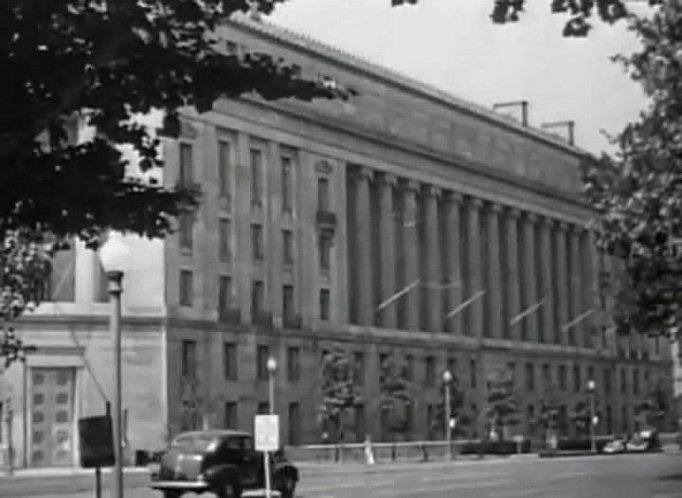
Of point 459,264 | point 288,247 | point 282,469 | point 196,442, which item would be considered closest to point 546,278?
point 459,264

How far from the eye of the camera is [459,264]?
346 ft

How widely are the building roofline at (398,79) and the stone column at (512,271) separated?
677 cm

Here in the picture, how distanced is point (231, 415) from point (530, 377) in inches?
1647

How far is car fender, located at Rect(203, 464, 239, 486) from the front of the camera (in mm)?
33500

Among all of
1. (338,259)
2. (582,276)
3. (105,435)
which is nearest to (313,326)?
(338,259)

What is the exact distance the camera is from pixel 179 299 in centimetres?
Result: 7612

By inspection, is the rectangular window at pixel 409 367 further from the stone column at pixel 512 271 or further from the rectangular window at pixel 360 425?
the stone column at pixel 512 271

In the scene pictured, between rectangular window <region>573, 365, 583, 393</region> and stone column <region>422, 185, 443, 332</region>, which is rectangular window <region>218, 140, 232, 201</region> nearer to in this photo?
stone column <region>422, 185, 443, 332</region>

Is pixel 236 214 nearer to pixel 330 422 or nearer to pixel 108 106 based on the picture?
pixel 330 422

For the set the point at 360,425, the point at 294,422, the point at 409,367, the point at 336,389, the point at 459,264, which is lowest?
the point at 360,425

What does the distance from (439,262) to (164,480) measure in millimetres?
69304

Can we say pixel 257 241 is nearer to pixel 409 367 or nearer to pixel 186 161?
pixel 186 161

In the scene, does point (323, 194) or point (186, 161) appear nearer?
point (186, 161)

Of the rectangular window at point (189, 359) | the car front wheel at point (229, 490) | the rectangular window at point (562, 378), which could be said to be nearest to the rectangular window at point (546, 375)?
the rectangular window at point (562, 378)
